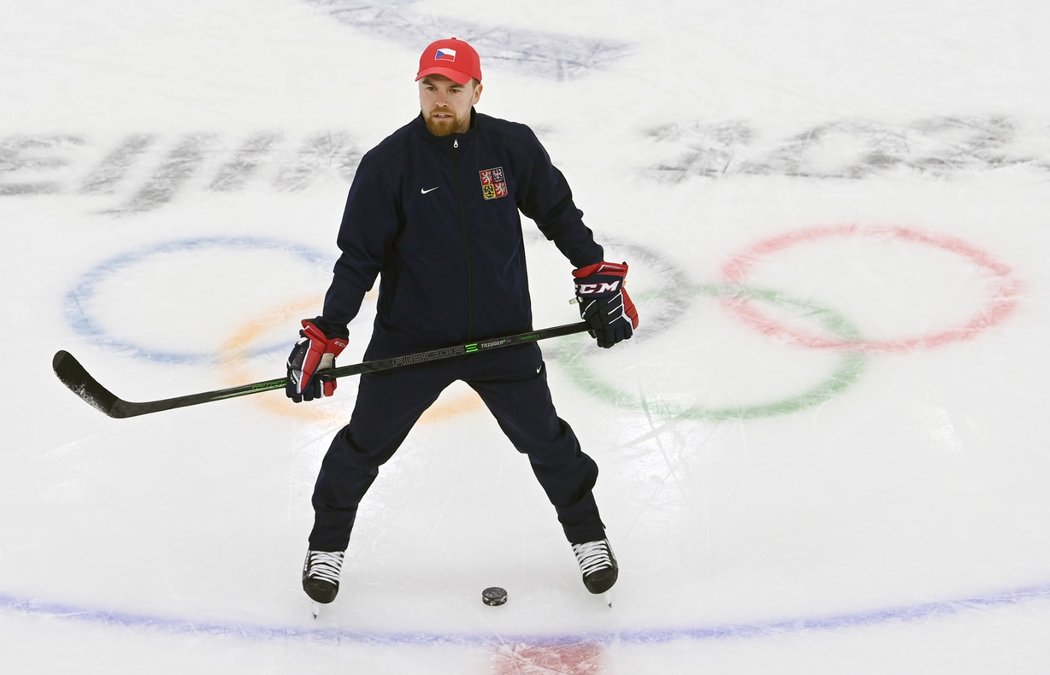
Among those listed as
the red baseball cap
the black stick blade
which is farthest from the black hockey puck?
the red baseball cap

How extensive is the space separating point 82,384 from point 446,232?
875 millimetres

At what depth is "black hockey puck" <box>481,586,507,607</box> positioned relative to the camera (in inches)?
118

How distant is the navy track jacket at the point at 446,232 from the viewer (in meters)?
2.67

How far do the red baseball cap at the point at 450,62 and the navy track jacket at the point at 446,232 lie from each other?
11 centimetres

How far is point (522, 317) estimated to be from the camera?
2867mm

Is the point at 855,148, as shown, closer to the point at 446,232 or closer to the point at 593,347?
the point at 593,347

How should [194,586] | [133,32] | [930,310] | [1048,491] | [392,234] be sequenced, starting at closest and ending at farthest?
[392,234] < [194,586] < [1048,491] < [930,310] < [133,32]

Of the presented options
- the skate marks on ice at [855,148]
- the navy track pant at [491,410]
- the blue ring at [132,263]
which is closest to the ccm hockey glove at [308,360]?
the navy track pant at [491,410]

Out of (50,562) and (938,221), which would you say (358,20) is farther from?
(50,562)

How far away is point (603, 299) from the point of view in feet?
9.37

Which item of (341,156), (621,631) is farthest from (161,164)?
(621,631)

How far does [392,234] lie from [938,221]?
2.81 m

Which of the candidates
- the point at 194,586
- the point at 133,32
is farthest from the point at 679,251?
the point at 133,32

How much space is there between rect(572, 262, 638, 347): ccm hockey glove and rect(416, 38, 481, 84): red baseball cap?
505 millimetres
